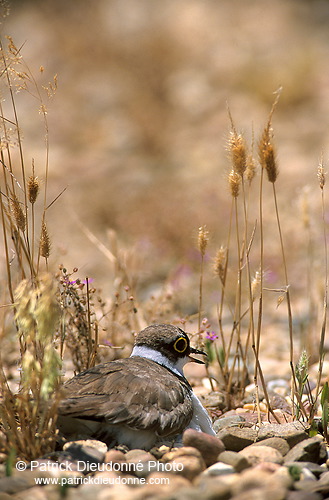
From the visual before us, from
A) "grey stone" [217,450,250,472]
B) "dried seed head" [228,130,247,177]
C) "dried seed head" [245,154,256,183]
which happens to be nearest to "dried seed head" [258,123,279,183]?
"dried seed head" [228,130,247,177]

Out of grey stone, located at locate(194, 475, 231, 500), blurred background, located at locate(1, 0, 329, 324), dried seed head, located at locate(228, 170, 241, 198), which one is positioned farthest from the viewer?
blurred background, located at locate(1, 0, 329, 324)

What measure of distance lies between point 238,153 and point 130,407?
115 centimetres

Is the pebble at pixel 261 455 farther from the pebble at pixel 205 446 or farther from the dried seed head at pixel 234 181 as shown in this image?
the dried seed head at pixel 234 181

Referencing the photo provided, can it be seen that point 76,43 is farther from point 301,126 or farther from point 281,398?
point 281,398

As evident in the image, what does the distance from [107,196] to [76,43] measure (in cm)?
561

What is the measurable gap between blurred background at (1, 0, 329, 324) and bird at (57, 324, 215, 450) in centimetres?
337

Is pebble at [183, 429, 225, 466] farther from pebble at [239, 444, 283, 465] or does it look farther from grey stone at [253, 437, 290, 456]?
grey stone at [253, 437, 290, 456]

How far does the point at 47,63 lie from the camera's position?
41.1 feet

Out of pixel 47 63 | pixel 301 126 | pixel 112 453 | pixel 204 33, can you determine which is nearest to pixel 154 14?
pixel 204 33

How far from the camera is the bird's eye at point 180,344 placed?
2918mm

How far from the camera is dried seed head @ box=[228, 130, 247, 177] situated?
8.59ft

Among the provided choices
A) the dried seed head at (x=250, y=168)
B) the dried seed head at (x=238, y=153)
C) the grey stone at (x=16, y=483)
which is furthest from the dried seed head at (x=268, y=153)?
the grey stone at (x=16, y=483)

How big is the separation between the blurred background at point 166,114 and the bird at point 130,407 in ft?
11.1

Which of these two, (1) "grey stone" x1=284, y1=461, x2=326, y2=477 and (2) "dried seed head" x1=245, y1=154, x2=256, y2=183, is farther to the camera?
(2) "dried seed head" x1=245, y1=154, x2=256, y2=183
